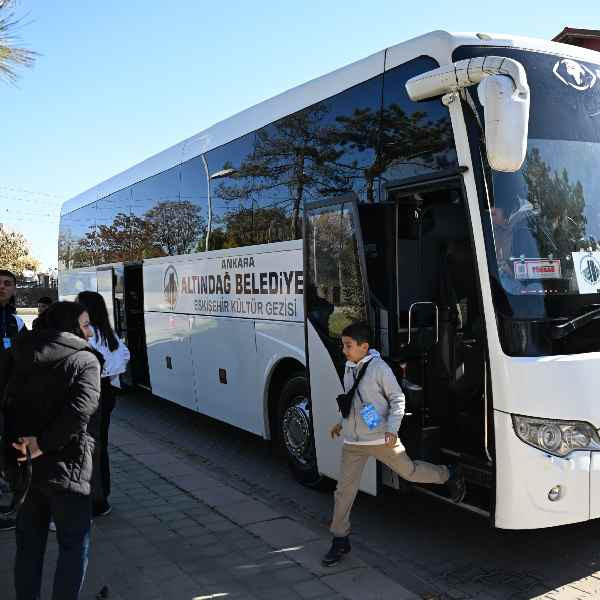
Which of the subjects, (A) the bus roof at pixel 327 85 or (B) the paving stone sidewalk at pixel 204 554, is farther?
(A) the bus roof at pixel 327 85

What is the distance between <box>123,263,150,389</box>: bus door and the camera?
415 inches

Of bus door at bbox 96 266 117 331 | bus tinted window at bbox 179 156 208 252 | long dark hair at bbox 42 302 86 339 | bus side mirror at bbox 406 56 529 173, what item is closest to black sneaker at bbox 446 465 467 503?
bus side mirror at bbox 406 56 529 173

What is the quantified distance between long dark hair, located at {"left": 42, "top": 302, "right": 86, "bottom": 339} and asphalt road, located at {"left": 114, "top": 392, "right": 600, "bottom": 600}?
2.65 metres

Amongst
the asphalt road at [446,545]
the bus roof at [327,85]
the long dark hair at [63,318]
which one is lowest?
the asphalt road at [446,545]

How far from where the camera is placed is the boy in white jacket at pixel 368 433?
4461mm

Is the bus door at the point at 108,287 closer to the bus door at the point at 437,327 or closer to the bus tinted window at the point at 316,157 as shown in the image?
the bus tinted window at the point at 316,157

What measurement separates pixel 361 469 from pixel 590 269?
202cm

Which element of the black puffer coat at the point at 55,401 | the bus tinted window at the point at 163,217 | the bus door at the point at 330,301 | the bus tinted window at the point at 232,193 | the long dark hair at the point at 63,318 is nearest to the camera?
the black puffer coat at the point at 55,401

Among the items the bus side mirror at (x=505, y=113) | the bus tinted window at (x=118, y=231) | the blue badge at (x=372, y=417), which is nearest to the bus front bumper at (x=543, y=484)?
the blue badge at (x=372, y=417)

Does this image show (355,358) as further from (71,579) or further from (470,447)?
(71,579)

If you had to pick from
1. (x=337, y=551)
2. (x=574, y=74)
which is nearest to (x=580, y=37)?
(x=574, y=74)

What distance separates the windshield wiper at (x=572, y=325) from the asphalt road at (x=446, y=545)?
1.60 meters

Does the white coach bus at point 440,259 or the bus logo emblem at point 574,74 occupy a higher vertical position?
the bus logo emblem at point 574,74

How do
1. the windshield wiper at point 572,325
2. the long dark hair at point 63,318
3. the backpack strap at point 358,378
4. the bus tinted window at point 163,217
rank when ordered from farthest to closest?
the bus tinted window at point 163,217
the backpack strap at point 358,378
the windshield wiper at point 572,325
the long dark hair at point 63,318
